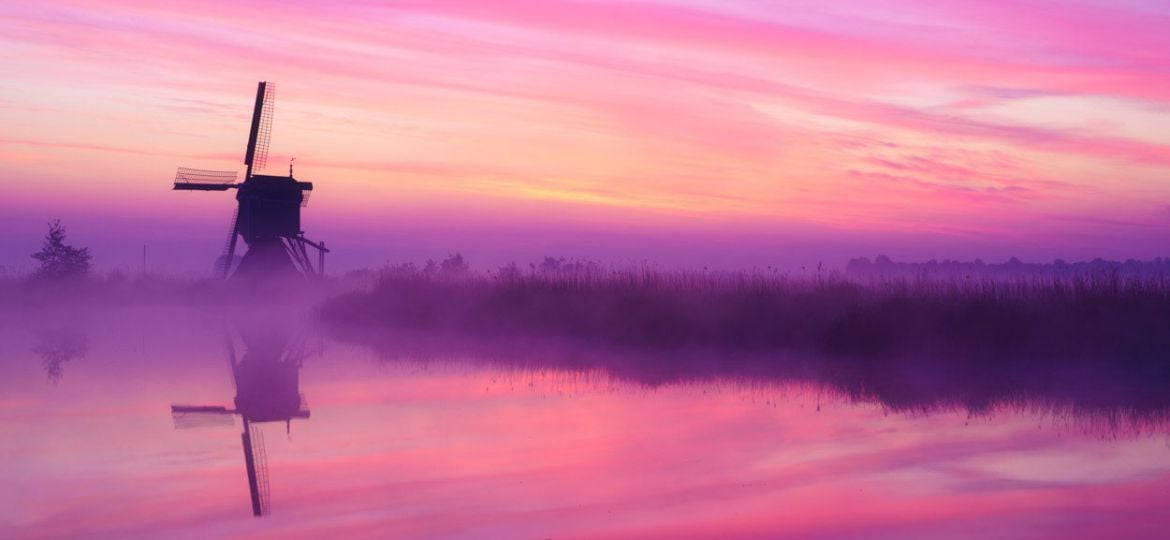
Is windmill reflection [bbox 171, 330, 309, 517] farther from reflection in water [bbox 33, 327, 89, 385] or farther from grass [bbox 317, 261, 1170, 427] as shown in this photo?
reflection in water [bbox 33, 327, 89, 385]

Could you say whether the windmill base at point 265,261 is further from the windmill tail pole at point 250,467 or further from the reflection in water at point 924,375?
the windmill tail pole at point 250,467

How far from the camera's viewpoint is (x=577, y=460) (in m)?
8.85

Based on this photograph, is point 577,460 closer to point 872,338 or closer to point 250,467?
point 250,467

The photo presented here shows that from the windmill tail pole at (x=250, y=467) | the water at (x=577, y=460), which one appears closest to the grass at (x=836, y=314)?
the water at (x=577, y=460)

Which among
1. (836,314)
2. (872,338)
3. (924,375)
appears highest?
(836,314)

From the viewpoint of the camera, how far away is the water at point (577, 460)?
6746 millimetres

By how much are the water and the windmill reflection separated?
101 millimetres

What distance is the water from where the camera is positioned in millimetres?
6746

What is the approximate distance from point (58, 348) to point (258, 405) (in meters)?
10.3

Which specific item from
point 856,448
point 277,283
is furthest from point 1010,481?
point 277,283

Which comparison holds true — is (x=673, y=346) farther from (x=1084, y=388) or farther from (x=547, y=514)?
(x=547, y=514)

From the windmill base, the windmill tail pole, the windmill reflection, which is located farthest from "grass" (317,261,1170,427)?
the windmill base

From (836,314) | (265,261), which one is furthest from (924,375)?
(265,261)

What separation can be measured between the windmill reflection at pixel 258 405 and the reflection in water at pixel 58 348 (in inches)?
95.4
